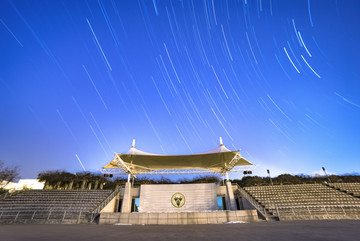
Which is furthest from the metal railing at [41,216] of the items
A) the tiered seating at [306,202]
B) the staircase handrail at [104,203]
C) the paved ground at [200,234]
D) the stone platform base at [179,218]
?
the tiered seating at [306,202]

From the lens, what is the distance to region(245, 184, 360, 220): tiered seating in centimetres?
1245

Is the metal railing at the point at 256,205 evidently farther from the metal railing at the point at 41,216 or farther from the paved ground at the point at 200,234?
the metal railing at the point at 41,216

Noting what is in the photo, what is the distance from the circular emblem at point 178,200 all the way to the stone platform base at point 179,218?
8.52 m

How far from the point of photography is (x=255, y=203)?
15.5 m

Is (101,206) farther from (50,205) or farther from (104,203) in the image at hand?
(50,205)

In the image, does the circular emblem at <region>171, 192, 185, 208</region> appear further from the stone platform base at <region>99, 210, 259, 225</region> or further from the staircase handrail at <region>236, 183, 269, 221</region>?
the stone platform base at <region>99, 210, 259, 225</region>

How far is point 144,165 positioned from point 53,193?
38.8 feet

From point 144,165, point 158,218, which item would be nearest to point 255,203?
point 158,218

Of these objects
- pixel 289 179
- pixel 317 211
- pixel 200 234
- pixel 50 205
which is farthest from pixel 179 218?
pixel 289 179

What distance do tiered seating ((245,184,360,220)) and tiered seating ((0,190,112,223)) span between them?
17.0m

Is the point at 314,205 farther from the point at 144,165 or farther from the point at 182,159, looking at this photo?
the point at 144,165

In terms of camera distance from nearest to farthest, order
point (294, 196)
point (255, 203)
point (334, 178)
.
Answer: point (255, 203) → point (294, 196) → point (334, 178)

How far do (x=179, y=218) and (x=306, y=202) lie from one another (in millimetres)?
12781

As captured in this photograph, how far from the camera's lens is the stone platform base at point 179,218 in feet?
35.4
